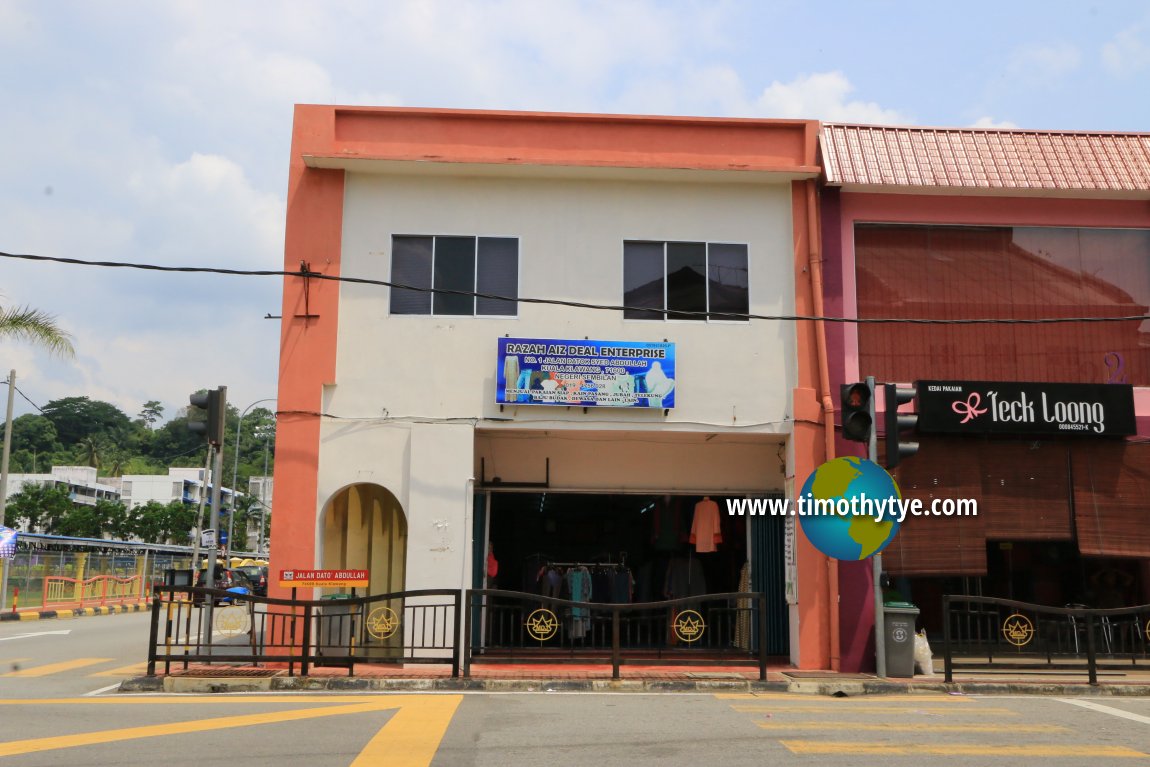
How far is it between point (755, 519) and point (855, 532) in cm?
343

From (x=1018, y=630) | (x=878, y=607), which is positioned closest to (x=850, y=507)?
(x=878, y=607)

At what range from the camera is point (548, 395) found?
51.9ft

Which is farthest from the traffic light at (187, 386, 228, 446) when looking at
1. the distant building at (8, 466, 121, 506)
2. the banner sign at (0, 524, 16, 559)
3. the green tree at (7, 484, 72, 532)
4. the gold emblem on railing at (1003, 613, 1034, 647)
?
the distant building at (8, 466, 121, 506)

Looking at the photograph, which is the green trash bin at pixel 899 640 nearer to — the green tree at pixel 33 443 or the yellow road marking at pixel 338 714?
the yellow road marking at pixel 338 714

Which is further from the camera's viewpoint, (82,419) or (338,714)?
(82,419)

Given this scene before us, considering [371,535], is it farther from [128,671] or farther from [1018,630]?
[1018,630]

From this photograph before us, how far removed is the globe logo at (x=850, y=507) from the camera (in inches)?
534

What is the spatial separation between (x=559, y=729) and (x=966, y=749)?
3397mm

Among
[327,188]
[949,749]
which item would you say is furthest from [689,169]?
[949,749]

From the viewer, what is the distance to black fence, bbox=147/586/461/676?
1319 centimetres

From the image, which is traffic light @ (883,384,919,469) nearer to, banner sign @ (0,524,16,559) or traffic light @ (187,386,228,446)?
traffic light @ (187,386,228,446)

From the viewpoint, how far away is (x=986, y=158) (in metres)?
16.8

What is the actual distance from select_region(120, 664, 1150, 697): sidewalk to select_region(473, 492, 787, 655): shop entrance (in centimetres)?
225

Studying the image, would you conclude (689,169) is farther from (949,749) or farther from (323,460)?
(949,749)
